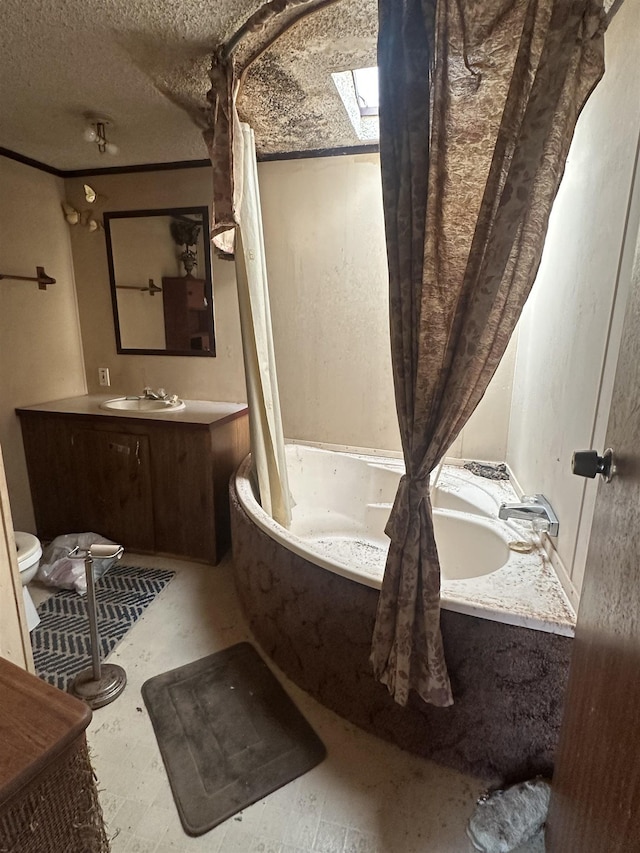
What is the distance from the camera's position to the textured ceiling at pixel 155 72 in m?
1.38

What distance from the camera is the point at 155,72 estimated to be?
66.3 inches

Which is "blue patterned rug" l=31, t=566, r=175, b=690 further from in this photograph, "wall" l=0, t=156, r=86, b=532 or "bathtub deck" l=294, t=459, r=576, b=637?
"bathtub deck" l=294, t=459, r=576, b=637

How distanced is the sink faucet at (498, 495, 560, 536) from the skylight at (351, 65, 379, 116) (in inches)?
69.3

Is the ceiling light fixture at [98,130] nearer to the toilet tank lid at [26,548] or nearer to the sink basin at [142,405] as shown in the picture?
the sink basin at [142,405]

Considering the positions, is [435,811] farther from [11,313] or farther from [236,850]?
[11,313]

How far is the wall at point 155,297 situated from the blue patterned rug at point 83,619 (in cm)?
119

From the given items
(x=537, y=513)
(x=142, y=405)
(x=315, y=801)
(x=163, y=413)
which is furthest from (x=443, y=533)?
(x=142, y=405)

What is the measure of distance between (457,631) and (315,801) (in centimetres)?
65

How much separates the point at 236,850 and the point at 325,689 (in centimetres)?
49

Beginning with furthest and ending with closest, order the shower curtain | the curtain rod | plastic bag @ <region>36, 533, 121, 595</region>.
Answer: the curtain rod < plastic bag @ <region>36, 533, 121, 595</region> < the shower curtain

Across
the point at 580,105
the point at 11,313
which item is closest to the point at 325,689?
the point at 580,105

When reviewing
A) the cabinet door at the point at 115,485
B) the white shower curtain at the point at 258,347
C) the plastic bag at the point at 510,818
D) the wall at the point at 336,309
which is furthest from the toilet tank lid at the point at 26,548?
the plastic bag at the point at 510,818

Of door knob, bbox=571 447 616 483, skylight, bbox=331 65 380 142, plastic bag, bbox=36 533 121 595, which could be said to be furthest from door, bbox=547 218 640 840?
plastic bag, bbox=36 533 121 595

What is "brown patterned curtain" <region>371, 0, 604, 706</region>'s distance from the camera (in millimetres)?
923
